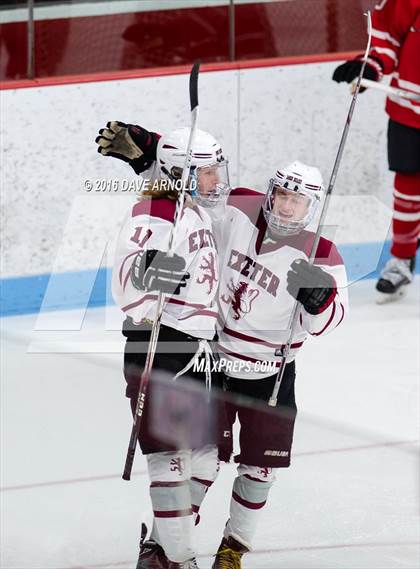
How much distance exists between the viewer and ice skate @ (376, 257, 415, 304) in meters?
4.35

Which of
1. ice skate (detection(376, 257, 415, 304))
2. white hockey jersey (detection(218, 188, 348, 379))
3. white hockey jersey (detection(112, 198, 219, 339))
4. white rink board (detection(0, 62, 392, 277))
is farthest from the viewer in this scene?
ice skate (detection(376, 257, 415, 304))

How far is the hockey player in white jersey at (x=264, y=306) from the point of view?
2260 millimetres

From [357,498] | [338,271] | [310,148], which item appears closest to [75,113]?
[310,148]

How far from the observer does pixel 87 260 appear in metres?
4.25

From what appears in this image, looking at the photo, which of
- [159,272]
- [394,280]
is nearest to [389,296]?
[394,280]

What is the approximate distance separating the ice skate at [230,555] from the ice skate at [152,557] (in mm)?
137

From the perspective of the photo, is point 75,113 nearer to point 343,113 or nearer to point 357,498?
point 343,113

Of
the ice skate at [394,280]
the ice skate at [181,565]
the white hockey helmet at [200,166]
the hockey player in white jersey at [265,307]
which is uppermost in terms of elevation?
the white hockey helmet at [200,166]

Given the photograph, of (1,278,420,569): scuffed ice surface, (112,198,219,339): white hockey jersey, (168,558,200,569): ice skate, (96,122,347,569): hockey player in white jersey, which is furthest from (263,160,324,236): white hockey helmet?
(168,558,200,569): ice skate

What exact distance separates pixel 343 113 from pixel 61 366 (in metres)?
1.50

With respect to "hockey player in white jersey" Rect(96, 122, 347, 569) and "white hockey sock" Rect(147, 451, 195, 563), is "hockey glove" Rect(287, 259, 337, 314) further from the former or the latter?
"white hockey sock" Rect(147, 451, 195, 563)

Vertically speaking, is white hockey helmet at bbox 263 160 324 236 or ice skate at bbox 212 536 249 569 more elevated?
white hockey helmet at bbox 263 160 324 236

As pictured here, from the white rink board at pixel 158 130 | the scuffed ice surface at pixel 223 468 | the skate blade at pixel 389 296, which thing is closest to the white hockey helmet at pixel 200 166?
the scuffed ice surface at pixel 223 468

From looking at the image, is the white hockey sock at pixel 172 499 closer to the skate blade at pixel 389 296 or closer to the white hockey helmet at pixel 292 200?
the white hockey helmet at pixel 292 200
